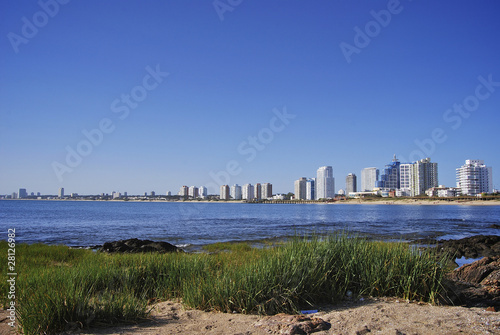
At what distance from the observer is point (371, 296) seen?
7078 mm

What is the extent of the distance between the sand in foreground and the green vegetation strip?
35 cm

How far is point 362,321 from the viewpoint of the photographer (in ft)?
18.0

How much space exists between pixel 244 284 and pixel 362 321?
2127mm

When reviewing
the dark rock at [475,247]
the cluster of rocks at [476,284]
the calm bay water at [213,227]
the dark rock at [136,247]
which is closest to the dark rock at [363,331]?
the cluster of rocks at [476,284]

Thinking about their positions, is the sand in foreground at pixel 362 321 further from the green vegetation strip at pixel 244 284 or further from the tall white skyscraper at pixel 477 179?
the tall white skyscraper at pixel 477 179

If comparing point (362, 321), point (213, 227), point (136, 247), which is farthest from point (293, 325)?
point (213, 227)

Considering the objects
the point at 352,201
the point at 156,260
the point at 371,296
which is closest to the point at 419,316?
the point at 371,296

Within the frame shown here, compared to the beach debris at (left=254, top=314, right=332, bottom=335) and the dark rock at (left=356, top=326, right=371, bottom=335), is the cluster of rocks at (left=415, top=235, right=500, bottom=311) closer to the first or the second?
the dark rock at (left=356, top=326, right=371, bottom=335)

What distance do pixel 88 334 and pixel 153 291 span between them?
289 cm

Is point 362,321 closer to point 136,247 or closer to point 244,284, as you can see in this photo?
point 244,284

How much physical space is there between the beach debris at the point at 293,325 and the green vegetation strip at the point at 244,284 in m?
0.60

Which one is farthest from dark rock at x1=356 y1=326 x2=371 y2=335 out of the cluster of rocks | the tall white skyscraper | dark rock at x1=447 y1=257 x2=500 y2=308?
the tall white skyscraper

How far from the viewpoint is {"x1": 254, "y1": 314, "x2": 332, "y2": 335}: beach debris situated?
5068mm

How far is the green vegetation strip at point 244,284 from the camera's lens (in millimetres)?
5605
